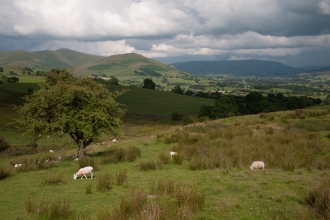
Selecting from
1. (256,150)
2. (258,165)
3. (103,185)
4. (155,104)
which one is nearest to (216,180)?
(258,165)

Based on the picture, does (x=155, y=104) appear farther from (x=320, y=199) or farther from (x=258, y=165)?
(x=320, y=199)

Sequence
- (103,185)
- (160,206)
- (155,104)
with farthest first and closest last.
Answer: (155,104) → (103,185) → (160,206)

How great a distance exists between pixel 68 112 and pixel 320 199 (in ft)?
58.0

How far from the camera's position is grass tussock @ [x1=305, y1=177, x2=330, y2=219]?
21.6ft

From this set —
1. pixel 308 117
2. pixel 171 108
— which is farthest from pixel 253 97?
pixel 308 117

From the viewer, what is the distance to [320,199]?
277 inches

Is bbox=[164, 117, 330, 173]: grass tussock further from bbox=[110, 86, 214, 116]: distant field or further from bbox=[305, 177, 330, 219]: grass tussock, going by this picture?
bbox=[110, 86, 214, 116]: distant field

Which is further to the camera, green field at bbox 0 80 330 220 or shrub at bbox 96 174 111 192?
shrub at bbox 96 174 111 192

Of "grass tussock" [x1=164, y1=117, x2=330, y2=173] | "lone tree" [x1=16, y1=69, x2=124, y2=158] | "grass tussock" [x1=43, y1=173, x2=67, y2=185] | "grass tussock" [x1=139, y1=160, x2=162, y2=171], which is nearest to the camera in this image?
"grass tussock" [x1=43, y1=173, x2=67, y2=185]

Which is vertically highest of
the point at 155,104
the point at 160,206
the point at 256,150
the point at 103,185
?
the point at 160,206

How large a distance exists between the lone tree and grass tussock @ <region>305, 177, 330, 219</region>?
1525 centimetres

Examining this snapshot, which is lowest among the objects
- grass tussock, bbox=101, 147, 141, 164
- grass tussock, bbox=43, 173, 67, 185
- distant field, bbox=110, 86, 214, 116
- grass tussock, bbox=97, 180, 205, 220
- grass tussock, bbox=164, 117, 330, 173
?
distant field, bbox=110, 86, 214, 116

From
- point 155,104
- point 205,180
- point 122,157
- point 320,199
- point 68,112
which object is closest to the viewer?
point 320,199

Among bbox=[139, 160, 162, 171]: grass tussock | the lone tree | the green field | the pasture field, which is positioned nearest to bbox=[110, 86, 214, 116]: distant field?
the lone tree
